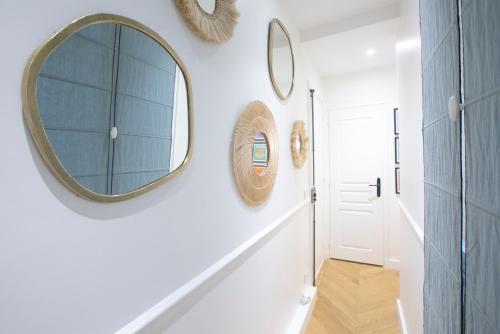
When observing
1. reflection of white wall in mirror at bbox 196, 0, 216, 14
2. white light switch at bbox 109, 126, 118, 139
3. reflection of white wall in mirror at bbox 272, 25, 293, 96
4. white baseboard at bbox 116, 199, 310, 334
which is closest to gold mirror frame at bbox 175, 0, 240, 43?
reflection of white wall in mirror at bbox 196, 0, 216, 14

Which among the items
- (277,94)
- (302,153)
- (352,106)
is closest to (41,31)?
(277,94)

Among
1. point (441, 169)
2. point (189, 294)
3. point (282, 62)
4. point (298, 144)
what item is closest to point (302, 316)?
point (298, 144)

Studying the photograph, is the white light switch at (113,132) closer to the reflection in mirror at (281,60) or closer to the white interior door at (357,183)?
the reflection in mirror at (281,60)

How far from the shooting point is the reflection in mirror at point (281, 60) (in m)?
1.60

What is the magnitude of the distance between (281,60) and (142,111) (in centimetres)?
140

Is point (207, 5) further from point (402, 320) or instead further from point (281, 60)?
point (402, 320)

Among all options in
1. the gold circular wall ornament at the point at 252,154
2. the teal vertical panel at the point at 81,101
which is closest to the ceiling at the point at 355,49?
the gold circular wall ornament at the point at 252,154

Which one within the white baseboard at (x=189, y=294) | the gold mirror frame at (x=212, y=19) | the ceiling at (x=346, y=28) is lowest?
the white baseboard at (x=189, y=294)

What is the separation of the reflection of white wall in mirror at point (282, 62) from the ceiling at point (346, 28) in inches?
Result: 12.6

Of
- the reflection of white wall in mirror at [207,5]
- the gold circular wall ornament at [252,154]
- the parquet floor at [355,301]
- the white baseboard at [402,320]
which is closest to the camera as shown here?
the reflection of white wall in mirror at [207,5]

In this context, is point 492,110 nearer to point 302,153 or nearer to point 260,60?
point 260,60

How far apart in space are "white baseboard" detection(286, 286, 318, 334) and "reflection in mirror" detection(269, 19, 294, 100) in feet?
5.91

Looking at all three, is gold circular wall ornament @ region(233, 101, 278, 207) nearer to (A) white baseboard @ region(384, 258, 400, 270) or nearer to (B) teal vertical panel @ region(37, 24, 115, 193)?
(B) teal vertical panel @ region(37, 24, 115, 193)

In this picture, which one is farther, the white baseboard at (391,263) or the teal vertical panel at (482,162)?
the white baseboard at (391,263)
